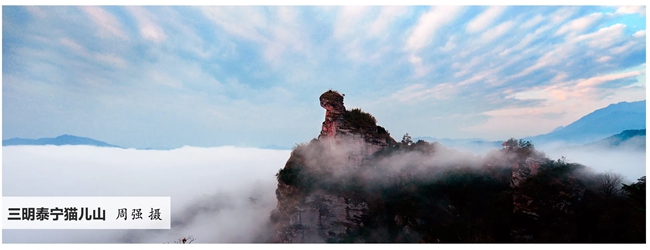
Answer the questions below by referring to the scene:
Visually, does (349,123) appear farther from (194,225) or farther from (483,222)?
(194,225)

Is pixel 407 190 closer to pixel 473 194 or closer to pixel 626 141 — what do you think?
pixel 473 194

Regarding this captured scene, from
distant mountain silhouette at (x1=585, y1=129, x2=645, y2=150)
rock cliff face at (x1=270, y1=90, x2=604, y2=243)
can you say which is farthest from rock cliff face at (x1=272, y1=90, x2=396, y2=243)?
distant mountain silhouette at (x1=585, y1=129, x2=645, y2=150)

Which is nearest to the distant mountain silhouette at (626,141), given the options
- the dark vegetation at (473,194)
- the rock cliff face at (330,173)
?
the dark vegetation at (473,194)

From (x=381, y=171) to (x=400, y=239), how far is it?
4.16m

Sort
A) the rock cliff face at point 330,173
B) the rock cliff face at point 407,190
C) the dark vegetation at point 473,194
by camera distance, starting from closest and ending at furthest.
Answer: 1. the dark vegetation at point 473,194
2. the rock cliff face at point 407,190
3. the rock cliff face at point 330,173

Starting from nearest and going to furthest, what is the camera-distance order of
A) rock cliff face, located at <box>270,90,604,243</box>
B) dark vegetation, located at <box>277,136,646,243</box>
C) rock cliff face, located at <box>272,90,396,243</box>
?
dark vegetation, located at <box>277,136,646,243</box>
rock cliff face, located at <box>270,90,604,243</box>
rock cliff face, located at <box>272,90,396,243</box>

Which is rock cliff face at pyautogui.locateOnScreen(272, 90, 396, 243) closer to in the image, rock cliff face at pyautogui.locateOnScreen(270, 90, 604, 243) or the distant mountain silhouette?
rock cliff face at pyautogui.locateOnScreen(270, 90, 604, 243)

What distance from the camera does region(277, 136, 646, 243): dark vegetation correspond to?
1281 cm

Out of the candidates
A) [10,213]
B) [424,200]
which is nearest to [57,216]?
[10,213]

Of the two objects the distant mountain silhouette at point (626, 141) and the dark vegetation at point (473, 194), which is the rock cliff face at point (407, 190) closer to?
the dark vegetation at point (473, 194)

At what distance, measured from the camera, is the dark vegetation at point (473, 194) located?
1281 cm

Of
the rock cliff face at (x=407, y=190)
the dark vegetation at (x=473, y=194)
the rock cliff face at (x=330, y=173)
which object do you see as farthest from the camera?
the rock cliff face at (x=330, y=173)

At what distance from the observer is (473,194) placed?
16688 millimetres

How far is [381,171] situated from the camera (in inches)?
734
